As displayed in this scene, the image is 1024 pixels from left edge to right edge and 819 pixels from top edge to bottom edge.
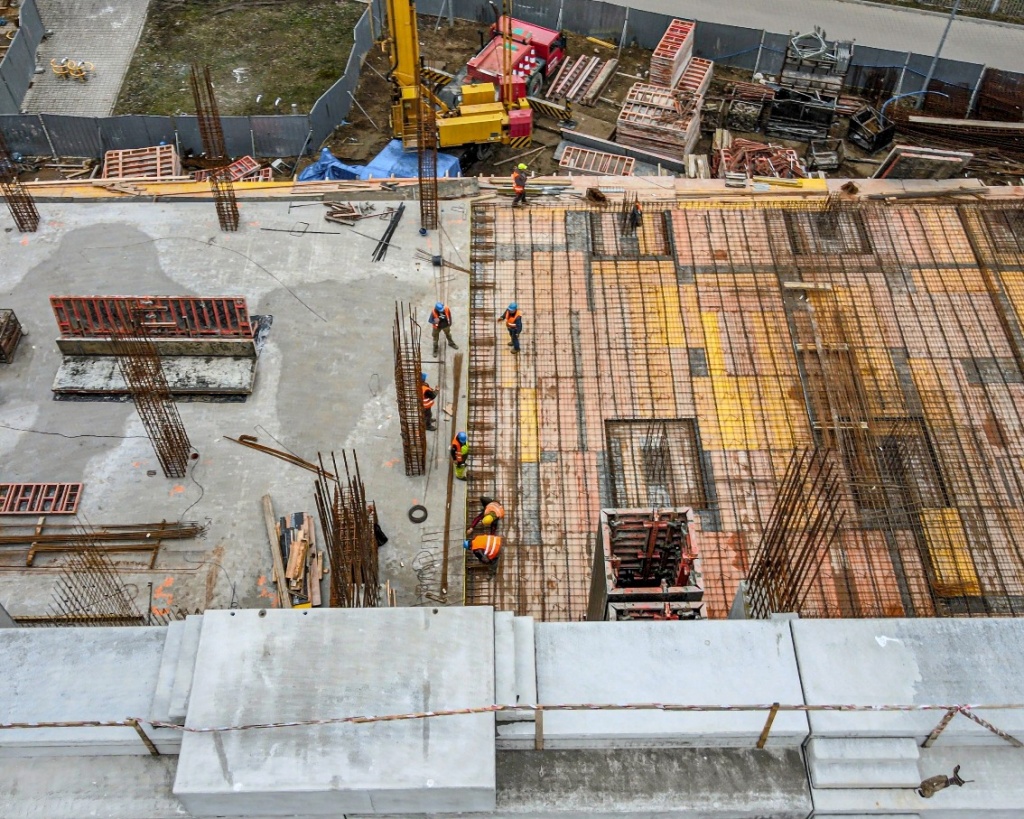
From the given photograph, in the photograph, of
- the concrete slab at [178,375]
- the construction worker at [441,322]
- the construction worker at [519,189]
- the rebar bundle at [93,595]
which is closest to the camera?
the rebar bundle at [93,595]

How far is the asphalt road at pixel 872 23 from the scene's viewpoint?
38125 mm

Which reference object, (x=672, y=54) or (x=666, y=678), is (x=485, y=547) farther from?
(x=672, y=54)

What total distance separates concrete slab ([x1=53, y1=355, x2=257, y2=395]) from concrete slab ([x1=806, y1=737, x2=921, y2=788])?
15455 millimetres

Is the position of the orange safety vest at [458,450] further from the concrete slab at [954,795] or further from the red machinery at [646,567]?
the concrete slab at [954,795]

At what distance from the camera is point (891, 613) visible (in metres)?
18.4

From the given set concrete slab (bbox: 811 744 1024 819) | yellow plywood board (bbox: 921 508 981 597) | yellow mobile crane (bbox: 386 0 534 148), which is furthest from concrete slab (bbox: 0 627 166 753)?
yellow mobile crane (bbox: 386 0 534 148)

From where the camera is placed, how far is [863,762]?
9.15 meters

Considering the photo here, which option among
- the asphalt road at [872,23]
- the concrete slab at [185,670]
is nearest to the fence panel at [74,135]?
the asphalt road at [872,23]

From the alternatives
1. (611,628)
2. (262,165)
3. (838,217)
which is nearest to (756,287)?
(838,217)

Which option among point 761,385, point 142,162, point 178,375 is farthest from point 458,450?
point 142,162

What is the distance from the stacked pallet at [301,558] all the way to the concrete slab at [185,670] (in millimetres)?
8573

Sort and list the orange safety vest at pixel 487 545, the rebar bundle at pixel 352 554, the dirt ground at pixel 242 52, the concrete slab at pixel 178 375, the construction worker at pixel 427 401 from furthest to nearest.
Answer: the dirt ground at pixel 242 52
the concrete slab at pixel 178 375
the construction worker at pixel 427 401
the orange safety vest at pixel 487 545
the rebar bundle at pixel 352 554

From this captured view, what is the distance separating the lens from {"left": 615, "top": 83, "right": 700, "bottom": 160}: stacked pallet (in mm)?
31938

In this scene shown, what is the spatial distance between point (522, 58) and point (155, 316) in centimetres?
1908
